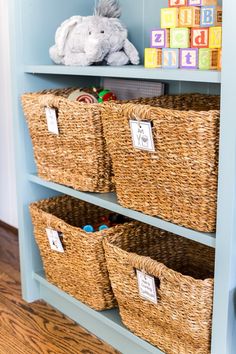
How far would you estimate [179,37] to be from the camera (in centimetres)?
141

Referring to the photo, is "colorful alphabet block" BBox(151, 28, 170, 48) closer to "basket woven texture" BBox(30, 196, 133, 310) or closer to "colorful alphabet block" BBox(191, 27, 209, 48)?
"colorful alphabet block" BBox(191, 27, 209, 48)

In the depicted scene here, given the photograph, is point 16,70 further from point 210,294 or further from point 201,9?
point 210,294

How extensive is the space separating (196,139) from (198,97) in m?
0.50

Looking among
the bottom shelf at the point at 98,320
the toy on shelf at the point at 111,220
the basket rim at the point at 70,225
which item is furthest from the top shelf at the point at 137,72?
the bottom shelf at the point at 98,320

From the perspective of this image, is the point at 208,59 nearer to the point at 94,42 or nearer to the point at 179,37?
the point at 179,37

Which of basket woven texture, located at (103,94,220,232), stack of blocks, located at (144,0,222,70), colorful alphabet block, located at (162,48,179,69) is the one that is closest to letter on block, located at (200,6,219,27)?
stack of blocks, located at (144,0,222,70)

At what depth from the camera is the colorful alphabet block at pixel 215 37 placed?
1.30 metres

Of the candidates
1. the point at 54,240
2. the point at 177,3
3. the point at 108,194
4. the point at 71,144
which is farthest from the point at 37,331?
the point at 177,3

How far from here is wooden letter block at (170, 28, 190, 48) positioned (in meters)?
1.40

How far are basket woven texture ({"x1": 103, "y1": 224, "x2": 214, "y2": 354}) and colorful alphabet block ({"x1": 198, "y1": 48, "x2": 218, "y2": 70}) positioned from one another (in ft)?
1.79

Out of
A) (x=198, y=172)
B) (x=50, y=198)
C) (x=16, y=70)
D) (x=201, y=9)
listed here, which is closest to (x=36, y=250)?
(x=50, y=198)

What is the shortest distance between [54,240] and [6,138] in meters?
1.21

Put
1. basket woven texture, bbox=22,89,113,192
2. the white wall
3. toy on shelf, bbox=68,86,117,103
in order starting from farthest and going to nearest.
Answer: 1. the white wall
2. toy on shelf, bbox=68,86,117,103
3. basket woven texture, bbox=22,89,113,192

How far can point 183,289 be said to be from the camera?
4.54 feet
